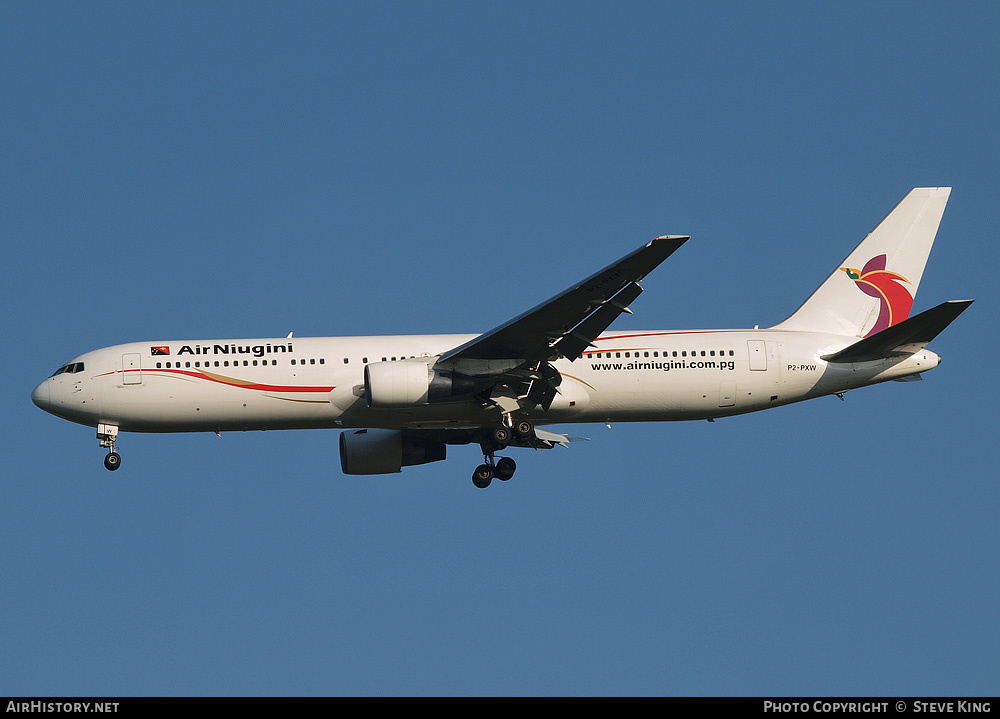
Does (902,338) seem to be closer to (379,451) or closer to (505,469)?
(505,469)

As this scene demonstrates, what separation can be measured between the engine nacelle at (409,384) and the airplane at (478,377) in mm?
28

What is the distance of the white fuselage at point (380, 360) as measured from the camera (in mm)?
29250

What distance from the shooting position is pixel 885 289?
33062mm

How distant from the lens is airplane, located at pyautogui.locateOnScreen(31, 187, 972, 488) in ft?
93.1

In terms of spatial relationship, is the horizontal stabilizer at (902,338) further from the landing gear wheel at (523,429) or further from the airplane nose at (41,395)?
the airplane nose at (41,395)

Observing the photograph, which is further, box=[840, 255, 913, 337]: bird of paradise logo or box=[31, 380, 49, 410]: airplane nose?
box=[840, 255, 913, 337]: bird of paradise logo

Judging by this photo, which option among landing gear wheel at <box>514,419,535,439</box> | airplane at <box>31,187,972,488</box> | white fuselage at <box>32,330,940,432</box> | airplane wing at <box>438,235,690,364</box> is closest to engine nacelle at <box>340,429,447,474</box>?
airplane at <box>31,187,972,488</box>

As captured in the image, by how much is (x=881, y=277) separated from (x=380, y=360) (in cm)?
1428

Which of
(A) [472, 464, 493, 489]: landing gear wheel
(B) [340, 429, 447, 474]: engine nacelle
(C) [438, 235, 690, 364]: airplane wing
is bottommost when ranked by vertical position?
(A) [472, 464, 493, 489]: landing gear wheel

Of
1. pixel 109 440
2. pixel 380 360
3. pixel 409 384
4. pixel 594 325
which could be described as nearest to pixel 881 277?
pixel 594 325

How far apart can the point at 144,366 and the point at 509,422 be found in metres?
9.20

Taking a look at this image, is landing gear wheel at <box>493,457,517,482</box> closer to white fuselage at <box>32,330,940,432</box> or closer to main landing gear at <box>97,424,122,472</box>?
white fuselage at <box>32,330,940,432</box>

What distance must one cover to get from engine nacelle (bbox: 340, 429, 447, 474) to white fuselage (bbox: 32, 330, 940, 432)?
2329 millimetres

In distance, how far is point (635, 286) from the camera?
26328 millimetres
